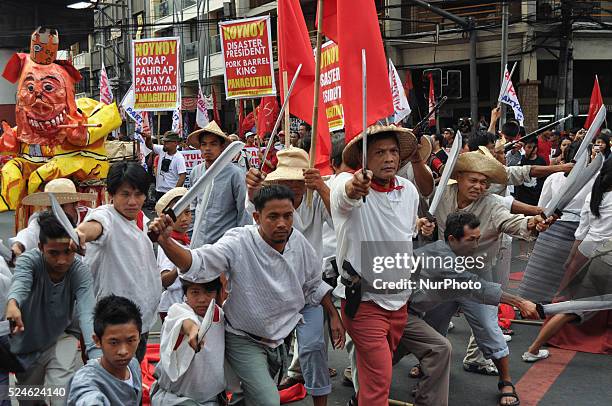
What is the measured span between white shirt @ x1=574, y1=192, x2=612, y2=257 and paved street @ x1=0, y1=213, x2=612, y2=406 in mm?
1014

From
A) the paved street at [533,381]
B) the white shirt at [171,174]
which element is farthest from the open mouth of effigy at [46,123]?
the paved street at [533,381]

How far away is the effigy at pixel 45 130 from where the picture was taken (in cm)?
831

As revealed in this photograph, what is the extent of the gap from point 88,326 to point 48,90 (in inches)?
203

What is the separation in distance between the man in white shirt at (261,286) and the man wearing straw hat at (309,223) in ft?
1.16

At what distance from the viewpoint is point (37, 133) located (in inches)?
329

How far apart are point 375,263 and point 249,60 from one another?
6568 millimetres

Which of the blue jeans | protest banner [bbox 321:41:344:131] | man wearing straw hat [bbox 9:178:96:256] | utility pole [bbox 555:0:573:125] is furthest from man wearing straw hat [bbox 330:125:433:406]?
utility pole [bbox 555:0:573:125]

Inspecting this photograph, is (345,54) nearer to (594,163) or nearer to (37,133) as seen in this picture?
(594,163)

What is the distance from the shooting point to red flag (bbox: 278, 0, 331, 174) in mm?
5938

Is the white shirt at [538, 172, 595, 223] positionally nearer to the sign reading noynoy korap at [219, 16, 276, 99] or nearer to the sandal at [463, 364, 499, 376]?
the sandal at [463, 364, 499, 376]

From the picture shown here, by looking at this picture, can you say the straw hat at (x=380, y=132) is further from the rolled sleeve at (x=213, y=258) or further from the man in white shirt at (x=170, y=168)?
the man in white shirt at (x=170, y=168)

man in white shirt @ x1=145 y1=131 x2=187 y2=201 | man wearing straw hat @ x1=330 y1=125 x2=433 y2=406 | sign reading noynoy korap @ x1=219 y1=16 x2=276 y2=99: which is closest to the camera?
man wearing straw hat @ x1=330 y1=125 x2=433 y2=406


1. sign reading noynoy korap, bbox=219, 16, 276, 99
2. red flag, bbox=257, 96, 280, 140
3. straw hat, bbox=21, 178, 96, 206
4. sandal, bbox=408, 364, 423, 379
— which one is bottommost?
sandal, bbox=408, 364, 423, 379

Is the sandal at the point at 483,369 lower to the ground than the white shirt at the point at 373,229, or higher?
lower
